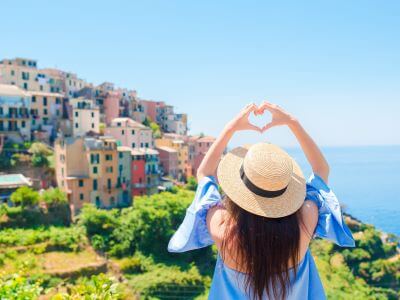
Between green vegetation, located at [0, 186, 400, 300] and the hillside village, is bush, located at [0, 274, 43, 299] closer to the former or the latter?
green vegetation, located at [0, 186, 400, 300]

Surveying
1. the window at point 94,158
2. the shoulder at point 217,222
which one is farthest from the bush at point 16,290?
the window at point 94,158

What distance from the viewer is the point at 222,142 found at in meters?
1.52

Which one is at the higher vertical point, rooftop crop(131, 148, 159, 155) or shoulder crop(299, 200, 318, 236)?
rooftop crop(131, 148, 159, 155)

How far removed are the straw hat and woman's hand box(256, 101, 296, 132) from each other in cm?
29

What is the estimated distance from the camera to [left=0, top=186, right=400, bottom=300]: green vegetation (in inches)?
578

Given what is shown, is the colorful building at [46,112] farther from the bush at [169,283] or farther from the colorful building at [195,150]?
the bush at [169,283]

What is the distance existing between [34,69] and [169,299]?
2220cm

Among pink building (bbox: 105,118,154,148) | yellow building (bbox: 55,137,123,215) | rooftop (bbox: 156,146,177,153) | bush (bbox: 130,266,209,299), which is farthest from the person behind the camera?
rooftop (bbox: 156,146,177,153)

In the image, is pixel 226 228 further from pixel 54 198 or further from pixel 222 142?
pixel 54 198

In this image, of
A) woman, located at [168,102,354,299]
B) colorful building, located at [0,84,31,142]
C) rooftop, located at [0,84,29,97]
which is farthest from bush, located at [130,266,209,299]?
rooftop, located at [0,84,29,97]

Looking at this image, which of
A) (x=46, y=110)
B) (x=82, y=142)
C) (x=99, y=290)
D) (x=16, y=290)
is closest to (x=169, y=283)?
(x=82, y=142)

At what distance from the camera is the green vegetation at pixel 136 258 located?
48.2 feet

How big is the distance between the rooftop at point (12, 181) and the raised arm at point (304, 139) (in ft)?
63.6

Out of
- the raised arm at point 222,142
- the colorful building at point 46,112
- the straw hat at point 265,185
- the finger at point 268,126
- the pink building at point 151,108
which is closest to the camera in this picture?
the straw hat at point 265,185
